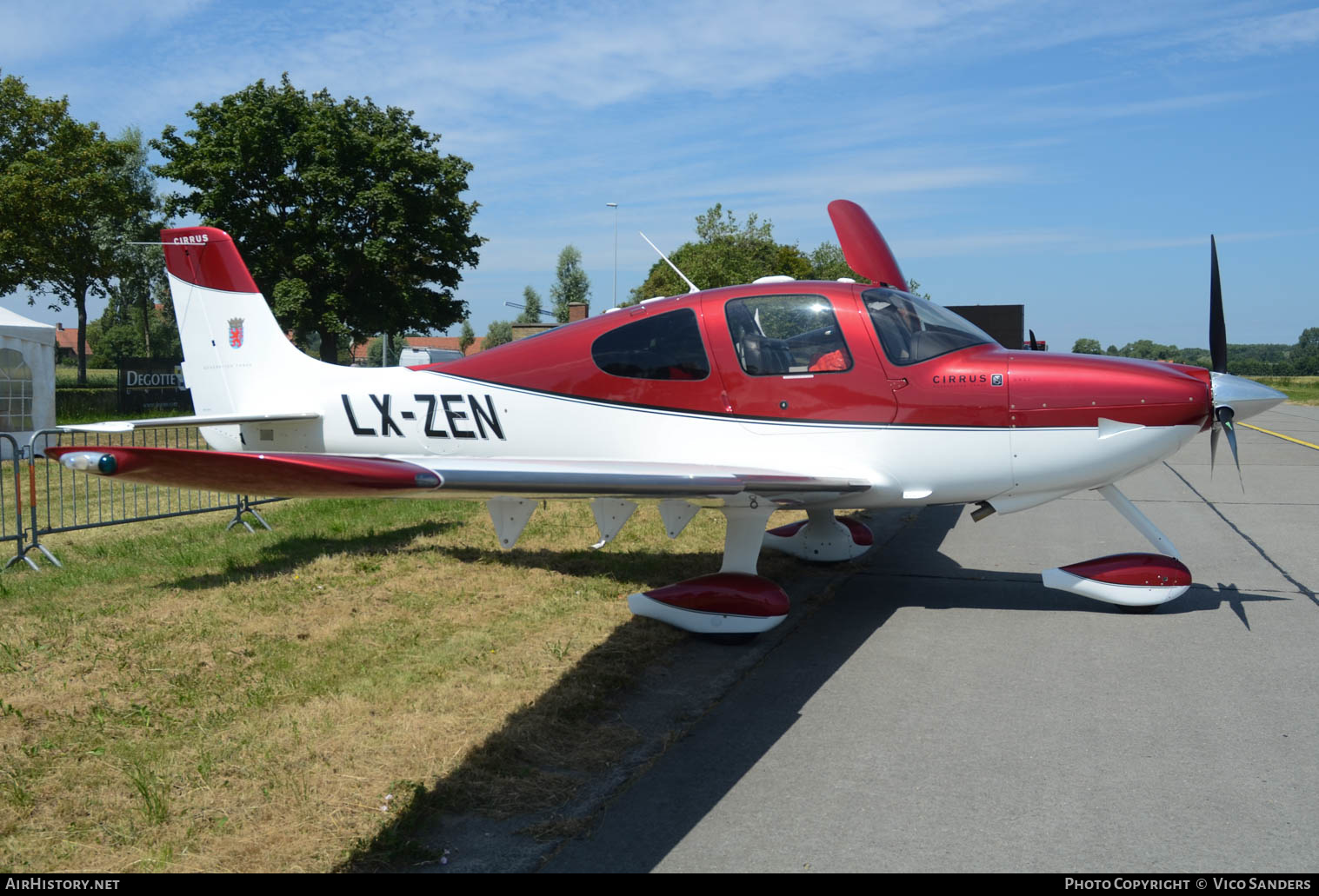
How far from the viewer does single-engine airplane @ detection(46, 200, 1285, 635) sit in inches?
229

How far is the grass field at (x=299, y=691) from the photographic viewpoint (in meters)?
3.29

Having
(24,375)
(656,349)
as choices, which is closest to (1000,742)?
(656,349)

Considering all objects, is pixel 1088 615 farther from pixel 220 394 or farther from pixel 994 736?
pixel 220 394

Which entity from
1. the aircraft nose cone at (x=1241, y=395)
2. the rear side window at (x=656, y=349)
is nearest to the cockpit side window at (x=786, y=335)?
the rear side window at (x=656, y=349)

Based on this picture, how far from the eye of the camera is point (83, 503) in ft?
37.2

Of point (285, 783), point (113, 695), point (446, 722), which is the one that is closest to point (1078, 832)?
point (446, 722)

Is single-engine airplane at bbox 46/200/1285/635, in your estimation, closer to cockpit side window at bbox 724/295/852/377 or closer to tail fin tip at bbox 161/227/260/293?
cockpit side window at bbox 724/295/852/377

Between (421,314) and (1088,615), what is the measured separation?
1214 inches

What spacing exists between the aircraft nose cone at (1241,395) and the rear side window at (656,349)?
3362mm

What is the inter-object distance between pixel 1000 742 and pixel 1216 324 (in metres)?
4.06

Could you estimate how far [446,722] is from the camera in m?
4.18

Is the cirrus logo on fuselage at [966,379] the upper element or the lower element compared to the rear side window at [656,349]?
lower

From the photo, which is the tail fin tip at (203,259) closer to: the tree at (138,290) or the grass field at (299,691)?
the grass field at (299,691)

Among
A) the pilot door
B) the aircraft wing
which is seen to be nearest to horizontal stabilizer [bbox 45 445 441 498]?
the aircraft wing
